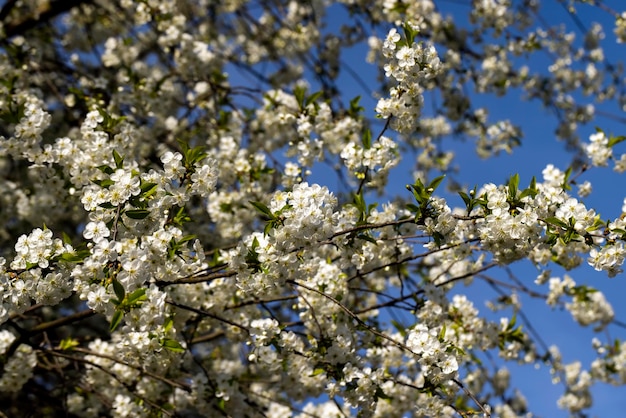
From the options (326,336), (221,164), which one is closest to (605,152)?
(326,336)

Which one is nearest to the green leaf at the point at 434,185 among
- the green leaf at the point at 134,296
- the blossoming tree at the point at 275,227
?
the blossoming tree at the point at 275,227

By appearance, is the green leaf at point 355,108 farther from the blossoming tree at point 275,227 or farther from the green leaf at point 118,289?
the green leaf at point 118,289

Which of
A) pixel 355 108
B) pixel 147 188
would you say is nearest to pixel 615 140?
pixel 355 108

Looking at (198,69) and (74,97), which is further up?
(198,69)

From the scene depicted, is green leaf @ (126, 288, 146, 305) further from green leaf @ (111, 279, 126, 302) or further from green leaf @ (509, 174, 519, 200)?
green leaf @ (509, 174, 519, 200)

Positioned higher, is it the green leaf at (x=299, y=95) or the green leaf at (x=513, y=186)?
the green leaf at (x=299, y=95)

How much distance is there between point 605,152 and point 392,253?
177 centimetres

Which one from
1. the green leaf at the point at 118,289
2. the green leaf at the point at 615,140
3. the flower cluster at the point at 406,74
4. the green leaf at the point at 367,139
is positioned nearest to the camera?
the green leaf at the point at 118,289

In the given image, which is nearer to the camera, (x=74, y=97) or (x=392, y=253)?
(x=392, y=253)

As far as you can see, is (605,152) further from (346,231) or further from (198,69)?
(198,69)

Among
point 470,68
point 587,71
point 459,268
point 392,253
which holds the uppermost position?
point 587,71

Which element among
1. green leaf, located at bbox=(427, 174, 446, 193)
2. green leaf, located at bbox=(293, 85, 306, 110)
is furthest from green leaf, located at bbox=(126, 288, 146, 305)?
green leaf, located at bbox=(293, 85, 306, 110)

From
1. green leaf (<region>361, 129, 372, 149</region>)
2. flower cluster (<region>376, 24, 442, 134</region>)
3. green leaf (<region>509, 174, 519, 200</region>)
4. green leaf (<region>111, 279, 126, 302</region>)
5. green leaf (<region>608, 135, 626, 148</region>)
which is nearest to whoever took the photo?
green leaf (<region>111, 279, 126, 302</region>)

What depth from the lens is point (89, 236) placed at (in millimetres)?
2789
